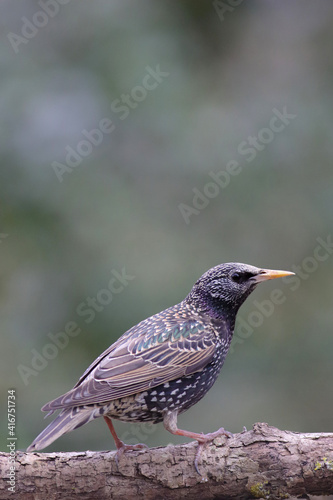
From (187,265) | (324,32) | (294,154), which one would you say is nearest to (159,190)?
(187,265)

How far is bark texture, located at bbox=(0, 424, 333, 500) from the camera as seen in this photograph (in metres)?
3.28

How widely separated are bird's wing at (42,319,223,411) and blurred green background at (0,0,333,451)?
1763 millimetres

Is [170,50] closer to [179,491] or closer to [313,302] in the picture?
[313,302]

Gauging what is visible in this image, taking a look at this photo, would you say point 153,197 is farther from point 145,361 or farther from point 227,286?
point 145,361

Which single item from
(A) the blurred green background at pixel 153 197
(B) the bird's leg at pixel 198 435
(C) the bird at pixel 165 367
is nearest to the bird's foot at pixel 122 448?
(C) the bird at pixel 165 367

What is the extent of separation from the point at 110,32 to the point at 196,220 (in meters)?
1.97

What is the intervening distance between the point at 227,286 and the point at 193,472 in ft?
3.52

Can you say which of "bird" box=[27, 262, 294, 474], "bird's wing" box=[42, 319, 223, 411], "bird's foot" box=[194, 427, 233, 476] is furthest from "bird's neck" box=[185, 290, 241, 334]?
"bird's foot" box=[194, 427, 233, 476]

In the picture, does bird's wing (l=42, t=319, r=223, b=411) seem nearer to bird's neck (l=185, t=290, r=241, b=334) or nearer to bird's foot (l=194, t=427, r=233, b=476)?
bird's neck (l=185, t=290, r=241, b=334)

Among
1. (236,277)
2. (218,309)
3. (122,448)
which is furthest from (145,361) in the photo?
(236,277)

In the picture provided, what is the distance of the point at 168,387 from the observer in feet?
12.1

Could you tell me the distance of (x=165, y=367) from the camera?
368 cm

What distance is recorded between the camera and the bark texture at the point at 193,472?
328 cm

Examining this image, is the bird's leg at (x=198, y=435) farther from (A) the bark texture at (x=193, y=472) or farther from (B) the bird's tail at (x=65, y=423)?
(B) the bird's tail at (x=65, y=423)
